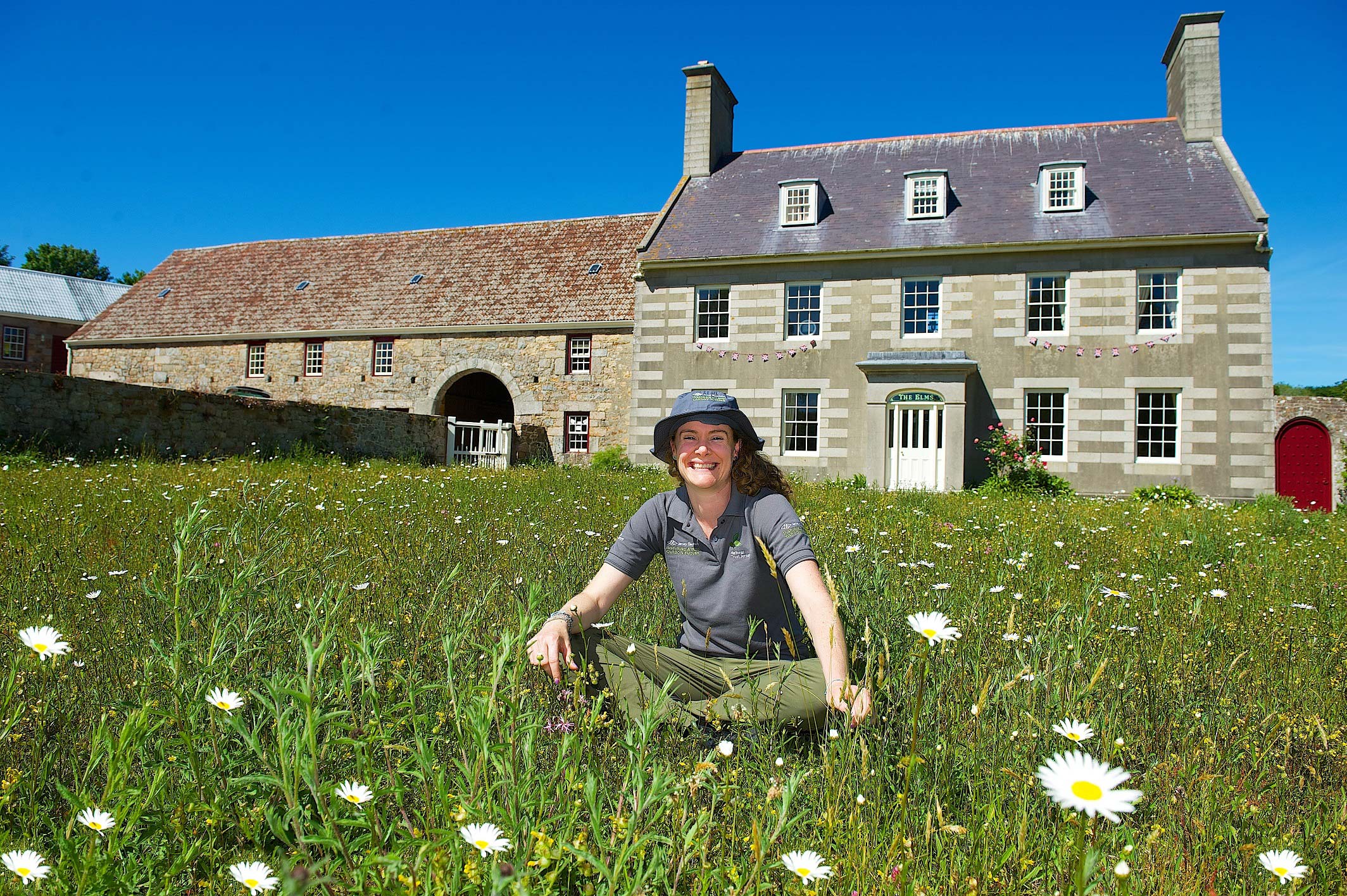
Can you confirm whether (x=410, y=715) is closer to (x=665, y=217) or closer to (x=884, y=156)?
(x=665, y=217)

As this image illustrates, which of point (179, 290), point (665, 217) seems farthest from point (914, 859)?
point (179, 290)

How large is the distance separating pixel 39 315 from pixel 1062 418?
48.0m

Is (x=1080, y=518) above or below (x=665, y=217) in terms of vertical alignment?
below

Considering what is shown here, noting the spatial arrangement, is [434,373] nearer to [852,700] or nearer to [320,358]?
[320,358]

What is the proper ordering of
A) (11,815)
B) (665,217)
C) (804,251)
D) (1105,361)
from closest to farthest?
1. (11,815)
2. (1105,361)
3. (804,251)
4. (665,217)

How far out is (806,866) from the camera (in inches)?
58.6

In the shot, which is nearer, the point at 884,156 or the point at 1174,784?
the point at 1174,784

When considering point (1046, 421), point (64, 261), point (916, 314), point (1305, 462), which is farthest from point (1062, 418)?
point (64, 261)

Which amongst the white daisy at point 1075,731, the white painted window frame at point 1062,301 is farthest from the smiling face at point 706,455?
the white painted window frame at point 1062,301

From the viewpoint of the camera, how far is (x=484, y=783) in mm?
1868

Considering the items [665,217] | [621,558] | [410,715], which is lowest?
[410,715]

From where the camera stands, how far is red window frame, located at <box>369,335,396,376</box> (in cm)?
2470

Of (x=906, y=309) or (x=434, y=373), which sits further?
(x=434, y=373)

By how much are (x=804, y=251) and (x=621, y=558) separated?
16.9m
